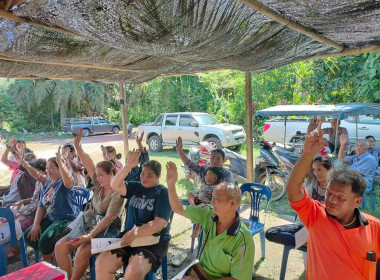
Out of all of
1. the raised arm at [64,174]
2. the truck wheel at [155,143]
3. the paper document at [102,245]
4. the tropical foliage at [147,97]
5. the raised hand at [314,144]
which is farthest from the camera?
the tropical foliage at [147,97]

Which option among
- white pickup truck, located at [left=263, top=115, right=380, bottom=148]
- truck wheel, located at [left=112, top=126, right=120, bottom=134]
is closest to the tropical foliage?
white pickup truck, located at [left=263, top=115, right=380, bottom=148]

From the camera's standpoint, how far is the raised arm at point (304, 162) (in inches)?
74.6

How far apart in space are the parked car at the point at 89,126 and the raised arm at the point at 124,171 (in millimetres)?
17615

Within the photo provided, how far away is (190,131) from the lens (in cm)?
1206

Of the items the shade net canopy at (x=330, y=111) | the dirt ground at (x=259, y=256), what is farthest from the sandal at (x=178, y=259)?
the shade net canopy at (x=330, y=111)

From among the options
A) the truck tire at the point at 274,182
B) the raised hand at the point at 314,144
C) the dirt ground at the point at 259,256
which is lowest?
the dirt ground at the point at 259,256

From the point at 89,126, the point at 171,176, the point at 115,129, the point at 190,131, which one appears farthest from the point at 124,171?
the point at 115,129

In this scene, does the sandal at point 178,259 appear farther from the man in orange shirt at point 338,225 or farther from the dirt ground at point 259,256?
the man in orange shirt at point 338,225

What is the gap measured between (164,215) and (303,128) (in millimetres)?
8386

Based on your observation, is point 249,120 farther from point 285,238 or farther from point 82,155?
point 82,155

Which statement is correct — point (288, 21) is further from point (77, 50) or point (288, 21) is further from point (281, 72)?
point (281, 72)

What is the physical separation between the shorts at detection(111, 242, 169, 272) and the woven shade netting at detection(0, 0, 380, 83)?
6.55 feet

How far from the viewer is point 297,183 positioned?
76.5 inches

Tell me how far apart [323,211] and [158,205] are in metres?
1.52
